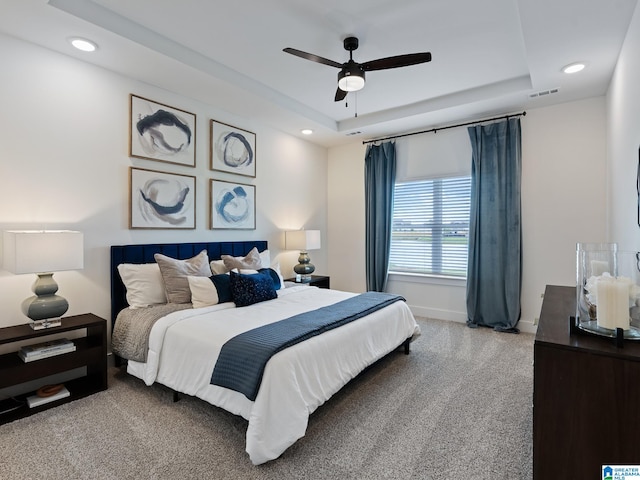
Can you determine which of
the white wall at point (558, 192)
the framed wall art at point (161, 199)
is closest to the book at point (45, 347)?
the framed wall art at point (161, 199)

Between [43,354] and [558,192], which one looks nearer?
[43,354]

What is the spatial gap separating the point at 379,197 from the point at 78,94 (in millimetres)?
3828

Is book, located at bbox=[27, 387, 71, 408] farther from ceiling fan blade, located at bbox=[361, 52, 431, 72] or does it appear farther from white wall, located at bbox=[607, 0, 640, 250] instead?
white wall, located at bbox=[607, 0, 640, 250]

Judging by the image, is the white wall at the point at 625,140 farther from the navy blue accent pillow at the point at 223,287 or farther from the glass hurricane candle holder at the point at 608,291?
the navy blue accent pillow at the point at 223,287

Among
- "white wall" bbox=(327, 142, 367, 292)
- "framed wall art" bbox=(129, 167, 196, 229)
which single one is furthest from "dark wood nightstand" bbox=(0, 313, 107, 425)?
"white wall" bbox=(327, 142, 367, 292)

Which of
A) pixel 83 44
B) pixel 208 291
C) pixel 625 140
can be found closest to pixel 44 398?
pixel 208 291

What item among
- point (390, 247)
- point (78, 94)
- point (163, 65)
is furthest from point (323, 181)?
point (78, 94)

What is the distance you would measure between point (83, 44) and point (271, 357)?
9.31 ft

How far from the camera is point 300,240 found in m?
4.76

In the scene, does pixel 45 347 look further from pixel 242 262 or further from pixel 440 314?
pixel 440 314

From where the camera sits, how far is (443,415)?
2.35 m

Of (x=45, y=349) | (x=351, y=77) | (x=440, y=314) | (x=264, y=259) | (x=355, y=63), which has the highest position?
(x=355, y=63)

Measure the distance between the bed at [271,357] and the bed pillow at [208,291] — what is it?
2 centimetres

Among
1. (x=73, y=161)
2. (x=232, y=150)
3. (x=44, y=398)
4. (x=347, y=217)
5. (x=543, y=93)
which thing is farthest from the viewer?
(x=347, y=217)
